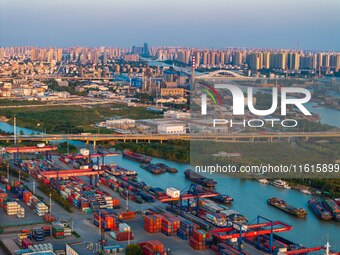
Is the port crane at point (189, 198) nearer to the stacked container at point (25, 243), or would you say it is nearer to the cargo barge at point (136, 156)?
the stacked container at point (25, 243)

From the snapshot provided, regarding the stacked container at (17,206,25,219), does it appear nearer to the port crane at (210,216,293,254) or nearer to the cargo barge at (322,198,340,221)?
the port crane at (210,216,293,254)

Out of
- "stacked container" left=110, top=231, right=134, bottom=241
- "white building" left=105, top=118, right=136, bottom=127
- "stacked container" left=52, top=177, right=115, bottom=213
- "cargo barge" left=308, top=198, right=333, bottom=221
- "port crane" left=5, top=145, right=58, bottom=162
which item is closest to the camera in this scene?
"stacked container" left=110, top=231, right=134, bottom=241

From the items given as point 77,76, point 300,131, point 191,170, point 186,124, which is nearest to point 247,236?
point 300,131

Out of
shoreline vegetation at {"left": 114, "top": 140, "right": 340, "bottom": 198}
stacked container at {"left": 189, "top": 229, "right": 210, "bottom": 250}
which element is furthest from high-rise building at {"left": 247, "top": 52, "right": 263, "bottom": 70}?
stacked container at {"left": 189, "top": 229, "right": 210, "bottom": 250}

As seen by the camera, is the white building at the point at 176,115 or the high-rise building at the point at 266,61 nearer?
the white building at the point at 176,115

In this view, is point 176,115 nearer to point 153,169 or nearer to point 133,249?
point 153,169

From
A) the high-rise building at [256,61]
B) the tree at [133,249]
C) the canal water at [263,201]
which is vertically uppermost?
the high-rise building at [256,61]

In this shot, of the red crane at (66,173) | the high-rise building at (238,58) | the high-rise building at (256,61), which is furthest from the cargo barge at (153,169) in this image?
the high-rise building at (238,58)
